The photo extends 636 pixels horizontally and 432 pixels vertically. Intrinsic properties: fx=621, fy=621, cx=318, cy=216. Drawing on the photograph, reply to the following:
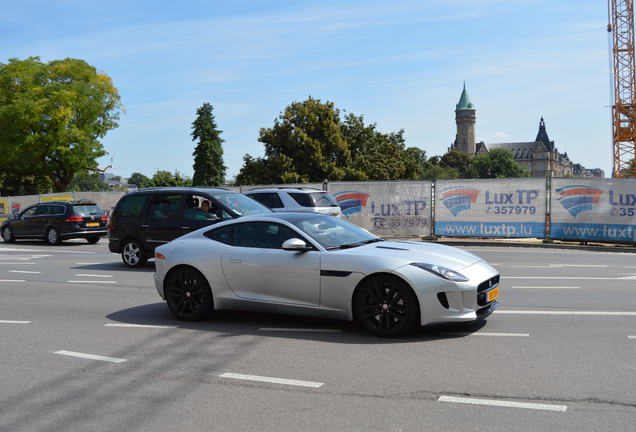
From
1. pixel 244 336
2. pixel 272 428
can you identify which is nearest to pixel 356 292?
pixel 244 336

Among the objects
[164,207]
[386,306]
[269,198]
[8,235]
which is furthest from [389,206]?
[386,306]

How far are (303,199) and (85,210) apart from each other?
9.69 m

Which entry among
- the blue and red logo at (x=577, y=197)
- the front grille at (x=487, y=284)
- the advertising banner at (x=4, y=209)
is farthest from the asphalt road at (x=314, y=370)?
the advertising banner at (x=4, y=209)

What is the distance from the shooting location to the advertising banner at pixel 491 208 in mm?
19625

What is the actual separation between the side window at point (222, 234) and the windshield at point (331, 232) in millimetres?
869

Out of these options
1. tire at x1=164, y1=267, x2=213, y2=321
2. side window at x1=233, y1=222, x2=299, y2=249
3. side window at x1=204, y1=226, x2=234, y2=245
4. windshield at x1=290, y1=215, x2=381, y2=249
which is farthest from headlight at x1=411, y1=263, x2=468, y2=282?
tire at x1=164, y1=267, x2=213, y2=321

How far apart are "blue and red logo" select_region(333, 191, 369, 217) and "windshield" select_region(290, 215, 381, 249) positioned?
14962 mm

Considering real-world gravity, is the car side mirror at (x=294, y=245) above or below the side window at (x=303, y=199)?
below

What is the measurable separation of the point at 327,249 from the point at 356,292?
63 centimetres

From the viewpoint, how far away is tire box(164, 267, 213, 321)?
7645mm

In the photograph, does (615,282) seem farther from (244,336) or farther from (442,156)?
(442,156)

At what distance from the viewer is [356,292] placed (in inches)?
262

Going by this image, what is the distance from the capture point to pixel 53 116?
48.7 m

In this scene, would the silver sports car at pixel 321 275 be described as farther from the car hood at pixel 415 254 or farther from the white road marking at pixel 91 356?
the white road marking at pixel 91 356
